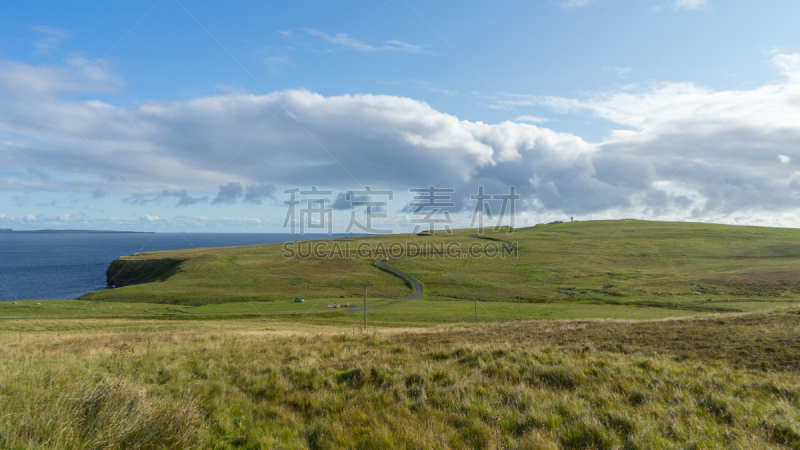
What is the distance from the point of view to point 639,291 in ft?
232

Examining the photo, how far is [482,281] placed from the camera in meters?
87.6

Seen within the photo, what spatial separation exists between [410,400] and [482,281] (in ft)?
273

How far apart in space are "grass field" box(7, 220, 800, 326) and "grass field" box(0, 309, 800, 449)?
119 ft

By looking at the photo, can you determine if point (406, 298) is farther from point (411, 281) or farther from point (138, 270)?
point (138, 270)

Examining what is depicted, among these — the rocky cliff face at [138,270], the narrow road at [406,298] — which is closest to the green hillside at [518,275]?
the rocky cliff face at [138,270]

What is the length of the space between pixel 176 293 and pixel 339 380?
75.3m

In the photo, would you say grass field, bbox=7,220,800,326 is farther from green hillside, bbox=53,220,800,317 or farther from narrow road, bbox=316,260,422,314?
narrow road, bbox=316,260,422,314

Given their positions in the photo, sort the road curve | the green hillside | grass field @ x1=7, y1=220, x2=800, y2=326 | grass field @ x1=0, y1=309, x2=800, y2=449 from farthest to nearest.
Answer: the road curve
the green hillside
grass field @ x1=7, y1=220, x2=800, y2=326
grass field @ x1=0, y1=309, x2=800, y2=449

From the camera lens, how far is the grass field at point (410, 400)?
17.5 ft

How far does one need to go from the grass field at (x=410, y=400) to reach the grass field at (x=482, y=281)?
36.3 m

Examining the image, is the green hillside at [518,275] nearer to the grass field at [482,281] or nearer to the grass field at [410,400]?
the grass field at [482,281]

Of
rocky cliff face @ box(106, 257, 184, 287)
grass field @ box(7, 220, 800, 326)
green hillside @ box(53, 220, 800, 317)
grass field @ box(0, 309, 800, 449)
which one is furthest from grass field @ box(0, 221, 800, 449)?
rocky cliff face @ box(106, 257, 184, 287)

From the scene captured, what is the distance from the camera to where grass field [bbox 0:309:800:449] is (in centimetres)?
534

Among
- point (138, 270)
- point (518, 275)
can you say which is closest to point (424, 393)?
point (518, 275)
